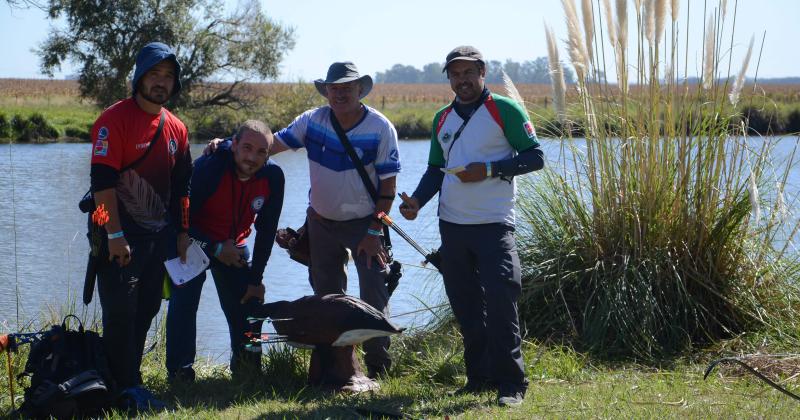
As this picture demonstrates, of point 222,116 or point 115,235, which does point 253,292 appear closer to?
point 115,235

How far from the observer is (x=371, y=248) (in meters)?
5.00

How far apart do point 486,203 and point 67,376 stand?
6.88 ft

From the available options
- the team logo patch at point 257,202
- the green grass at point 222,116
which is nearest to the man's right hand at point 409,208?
the team logo patch at point 257,202

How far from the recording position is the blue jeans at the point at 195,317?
505 centimetres

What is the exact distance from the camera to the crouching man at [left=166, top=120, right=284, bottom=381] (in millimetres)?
4938

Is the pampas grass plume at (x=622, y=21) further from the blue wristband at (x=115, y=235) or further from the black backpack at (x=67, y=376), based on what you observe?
the black backpack at (x=67, y=376)

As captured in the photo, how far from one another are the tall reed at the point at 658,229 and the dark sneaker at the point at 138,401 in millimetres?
2392

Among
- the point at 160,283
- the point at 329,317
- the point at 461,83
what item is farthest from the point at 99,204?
the point at 461,83

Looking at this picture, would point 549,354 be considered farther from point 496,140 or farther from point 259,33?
point 259,33

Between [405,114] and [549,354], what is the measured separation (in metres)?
29.4

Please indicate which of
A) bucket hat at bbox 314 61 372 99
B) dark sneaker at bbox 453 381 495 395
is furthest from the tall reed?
bucket hat at bbox 314 61 372 99

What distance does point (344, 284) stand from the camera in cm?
531

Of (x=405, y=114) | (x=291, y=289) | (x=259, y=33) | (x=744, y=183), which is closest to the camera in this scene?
(x=744, y=183)

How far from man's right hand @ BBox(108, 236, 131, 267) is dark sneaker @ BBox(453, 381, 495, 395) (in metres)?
1.73
